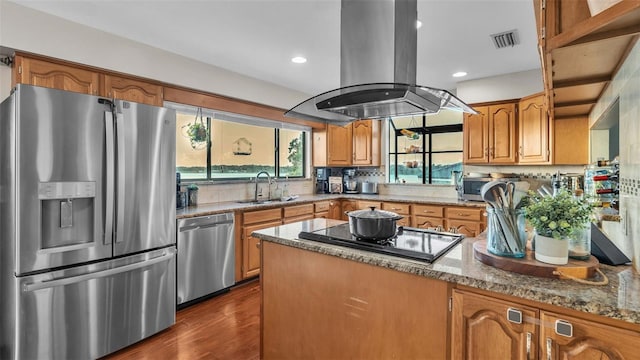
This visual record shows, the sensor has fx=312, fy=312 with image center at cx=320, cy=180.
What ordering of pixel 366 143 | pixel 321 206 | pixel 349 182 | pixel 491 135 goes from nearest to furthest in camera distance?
pixel 491 135, pixel 321 206, pixel 366 143, pixel 349 182

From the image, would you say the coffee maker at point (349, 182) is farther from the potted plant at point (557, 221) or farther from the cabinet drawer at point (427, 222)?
the potted plant at point (557, 221)

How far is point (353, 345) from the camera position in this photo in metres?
1.58

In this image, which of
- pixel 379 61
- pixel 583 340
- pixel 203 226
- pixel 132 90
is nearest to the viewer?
pixel 583 340

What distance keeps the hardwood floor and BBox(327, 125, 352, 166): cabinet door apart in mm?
2750

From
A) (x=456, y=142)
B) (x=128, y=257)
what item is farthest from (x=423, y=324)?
(x=456, y=142)

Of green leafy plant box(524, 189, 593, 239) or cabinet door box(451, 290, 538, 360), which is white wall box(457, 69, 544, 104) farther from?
cabinet door box(451, 290, 538, 360)

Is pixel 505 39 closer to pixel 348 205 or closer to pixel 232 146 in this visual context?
pixel 348 205

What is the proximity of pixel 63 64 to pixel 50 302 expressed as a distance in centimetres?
183

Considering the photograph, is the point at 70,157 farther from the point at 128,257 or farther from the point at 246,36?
the point at 246,36

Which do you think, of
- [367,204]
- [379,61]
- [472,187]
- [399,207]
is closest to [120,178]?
[379,61]

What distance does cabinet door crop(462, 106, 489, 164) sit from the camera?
3998mm

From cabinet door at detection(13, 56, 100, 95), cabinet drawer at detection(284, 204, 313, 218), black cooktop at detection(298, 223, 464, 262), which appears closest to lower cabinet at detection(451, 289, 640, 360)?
black cooktop at detection(298, 223, 464, 262)

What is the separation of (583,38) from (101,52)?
3260 millimetres

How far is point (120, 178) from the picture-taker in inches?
88.7
